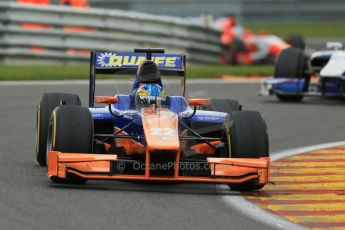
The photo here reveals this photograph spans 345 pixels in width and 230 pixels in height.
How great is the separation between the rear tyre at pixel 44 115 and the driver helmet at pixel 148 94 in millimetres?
752

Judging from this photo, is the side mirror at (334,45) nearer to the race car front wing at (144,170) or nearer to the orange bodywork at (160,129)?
the orange bodywork at (160,129)

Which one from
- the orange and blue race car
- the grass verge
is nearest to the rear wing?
the orange and blue race car

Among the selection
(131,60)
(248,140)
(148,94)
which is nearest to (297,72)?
(131,60)

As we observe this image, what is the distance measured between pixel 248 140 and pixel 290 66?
9.32 m

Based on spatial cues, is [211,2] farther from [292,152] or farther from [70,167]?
[70,167]

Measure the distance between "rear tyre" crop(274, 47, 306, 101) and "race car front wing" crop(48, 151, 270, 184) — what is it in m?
9.48

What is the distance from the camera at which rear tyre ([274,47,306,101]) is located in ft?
59.9

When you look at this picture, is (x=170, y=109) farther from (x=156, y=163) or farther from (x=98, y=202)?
(x=98, y=202)

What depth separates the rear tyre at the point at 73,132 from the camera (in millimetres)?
8950

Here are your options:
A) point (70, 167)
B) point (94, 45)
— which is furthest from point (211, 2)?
point (70, 167)

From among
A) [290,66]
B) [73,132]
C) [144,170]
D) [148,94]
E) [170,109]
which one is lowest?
[144,170]

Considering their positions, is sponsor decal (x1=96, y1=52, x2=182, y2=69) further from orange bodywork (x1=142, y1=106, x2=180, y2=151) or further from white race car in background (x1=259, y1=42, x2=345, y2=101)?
white race car in background (x1=259, y1=42, x2=345, y2=101)

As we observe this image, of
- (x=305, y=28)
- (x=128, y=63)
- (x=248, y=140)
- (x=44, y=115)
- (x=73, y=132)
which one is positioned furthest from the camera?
(x=305, y=28)

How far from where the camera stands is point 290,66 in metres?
18.3
